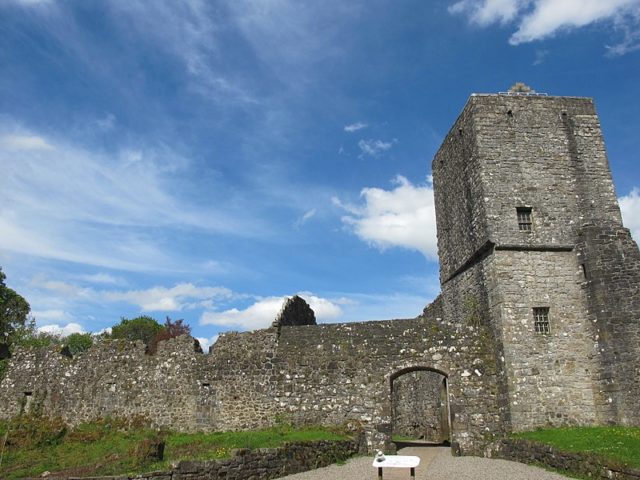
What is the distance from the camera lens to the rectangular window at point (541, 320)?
16.8 m

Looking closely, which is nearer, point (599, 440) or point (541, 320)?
point (599, 440)

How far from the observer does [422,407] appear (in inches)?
962

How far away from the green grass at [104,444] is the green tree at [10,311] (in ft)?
73.0

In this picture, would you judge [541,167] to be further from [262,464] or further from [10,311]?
[10,311]

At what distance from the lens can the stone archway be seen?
22.3m

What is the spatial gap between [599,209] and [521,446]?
890 cm

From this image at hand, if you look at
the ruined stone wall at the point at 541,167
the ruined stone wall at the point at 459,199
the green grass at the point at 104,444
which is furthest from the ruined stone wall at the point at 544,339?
the green grass at the point at 104,444

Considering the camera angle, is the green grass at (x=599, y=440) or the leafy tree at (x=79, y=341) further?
the leafy tree at (x=79, y=341)

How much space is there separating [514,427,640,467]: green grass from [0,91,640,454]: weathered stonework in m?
0.78

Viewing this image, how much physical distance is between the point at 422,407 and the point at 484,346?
851 centimetres

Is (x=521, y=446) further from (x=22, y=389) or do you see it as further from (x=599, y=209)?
(x=22, y=389)

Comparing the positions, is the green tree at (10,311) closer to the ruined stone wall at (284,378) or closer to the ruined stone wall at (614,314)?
the ruined stone wall at (284,378)

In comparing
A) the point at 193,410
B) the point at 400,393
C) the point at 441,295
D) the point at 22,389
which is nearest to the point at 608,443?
the point at 441,295

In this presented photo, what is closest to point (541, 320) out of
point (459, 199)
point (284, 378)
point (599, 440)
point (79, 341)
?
point (599, 440)
